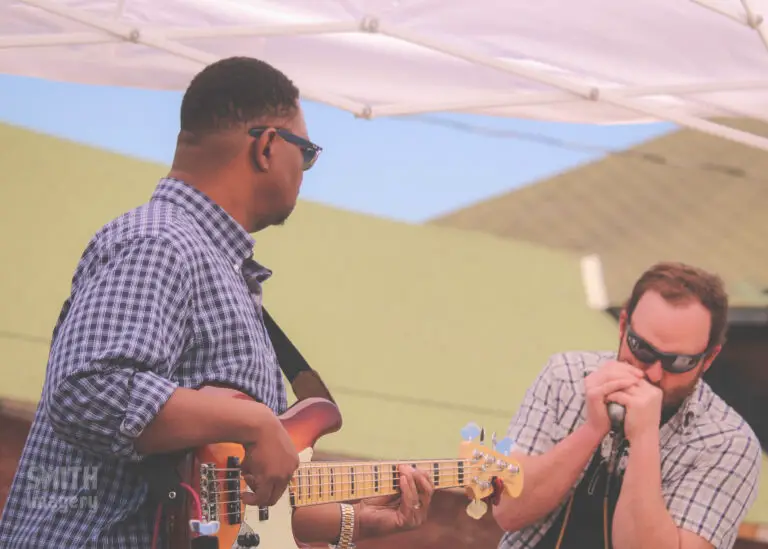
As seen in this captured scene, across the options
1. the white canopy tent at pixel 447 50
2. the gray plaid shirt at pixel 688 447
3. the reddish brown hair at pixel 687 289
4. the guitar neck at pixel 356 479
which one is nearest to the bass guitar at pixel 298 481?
the guitar neck at pixel 356 479

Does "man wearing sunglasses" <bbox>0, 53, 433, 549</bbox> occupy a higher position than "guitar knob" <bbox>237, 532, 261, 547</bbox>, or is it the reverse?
"man wearing sunglasses" <bbox>0, 53, 433, 549</bbox>

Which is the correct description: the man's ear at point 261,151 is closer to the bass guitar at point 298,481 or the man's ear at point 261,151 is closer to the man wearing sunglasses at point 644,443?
the bass guitar at point 298,481

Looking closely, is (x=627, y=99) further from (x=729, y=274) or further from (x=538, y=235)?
(x=729, y=274)

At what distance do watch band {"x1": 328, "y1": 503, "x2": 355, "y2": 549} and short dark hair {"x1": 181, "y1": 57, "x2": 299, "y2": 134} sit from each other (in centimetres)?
101

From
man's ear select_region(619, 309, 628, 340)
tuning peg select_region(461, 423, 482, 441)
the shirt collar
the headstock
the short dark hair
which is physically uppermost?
the short dark hair

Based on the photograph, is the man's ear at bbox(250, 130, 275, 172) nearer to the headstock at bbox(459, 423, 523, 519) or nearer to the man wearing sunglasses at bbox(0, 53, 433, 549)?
the man wearing sunglasses at bbox(0, 53, 433, 549)

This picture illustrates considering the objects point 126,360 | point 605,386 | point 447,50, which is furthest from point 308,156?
point 447,50

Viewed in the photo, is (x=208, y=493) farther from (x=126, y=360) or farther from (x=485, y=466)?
(x=485, y=466)

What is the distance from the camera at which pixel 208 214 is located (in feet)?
6.82

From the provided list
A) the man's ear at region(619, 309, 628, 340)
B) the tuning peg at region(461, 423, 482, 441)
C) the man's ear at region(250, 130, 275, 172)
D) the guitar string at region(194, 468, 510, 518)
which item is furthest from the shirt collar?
the man's ear at region(619, 309, 628, 340)

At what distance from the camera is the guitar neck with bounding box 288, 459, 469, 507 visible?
2.28 m

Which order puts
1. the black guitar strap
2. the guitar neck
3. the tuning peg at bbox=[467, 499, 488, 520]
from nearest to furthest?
the guitar neck
the black guitar strap
the tuning peg at bbox=[467, 499, 488, 520]

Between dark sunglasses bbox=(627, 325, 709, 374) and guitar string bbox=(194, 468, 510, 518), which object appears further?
dark sunglasses bbox=(627, 325, 709, 374)

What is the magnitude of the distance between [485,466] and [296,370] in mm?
651
